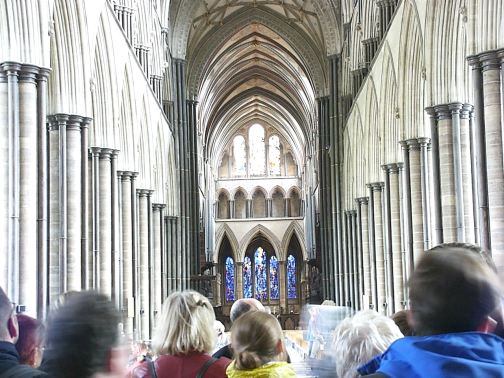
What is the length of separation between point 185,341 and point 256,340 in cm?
45

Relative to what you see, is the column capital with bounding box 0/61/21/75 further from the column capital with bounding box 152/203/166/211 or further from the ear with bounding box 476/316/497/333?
the column capital with bounding box 152/203/166/211

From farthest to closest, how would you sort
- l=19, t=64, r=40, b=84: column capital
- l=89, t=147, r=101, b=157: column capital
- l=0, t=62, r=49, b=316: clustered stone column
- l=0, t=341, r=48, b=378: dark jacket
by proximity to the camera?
1. l=89, t=147, r=101, b=157: column capital
2. l=19, t=64, r=40, b=84: column capital
3. l=0, t=62, r=49, b=316: clustered stone column
4. l=0, t=341, r=48, b=378: dark jacket

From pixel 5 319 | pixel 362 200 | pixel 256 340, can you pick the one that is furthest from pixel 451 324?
pixel 362 200

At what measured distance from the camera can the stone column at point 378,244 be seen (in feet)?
84.4

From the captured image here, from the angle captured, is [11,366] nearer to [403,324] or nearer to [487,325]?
[487,325]

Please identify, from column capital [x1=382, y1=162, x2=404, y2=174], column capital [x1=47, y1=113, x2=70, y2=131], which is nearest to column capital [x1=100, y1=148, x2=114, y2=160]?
column capital [x1=47, y1=113, x2=70, y2=131]

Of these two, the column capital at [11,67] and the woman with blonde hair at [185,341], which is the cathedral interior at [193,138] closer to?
the column capital at [11,67]

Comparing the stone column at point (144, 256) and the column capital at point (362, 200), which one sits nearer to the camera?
the stone column at point (144, 256)

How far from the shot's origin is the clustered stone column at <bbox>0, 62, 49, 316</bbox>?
1244cm

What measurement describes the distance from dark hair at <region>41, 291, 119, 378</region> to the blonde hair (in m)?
1.64

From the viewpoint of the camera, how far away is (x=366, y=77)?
995 inches

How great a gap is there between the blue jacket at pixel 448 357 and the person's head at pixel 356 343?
1089mm

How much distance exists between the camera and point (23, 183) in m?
12.8

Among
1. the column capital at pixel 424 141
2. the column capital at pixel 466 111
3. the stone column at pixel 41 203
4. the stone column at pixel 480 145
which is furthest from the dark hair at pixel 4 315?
the column capital at pixel 424 141
